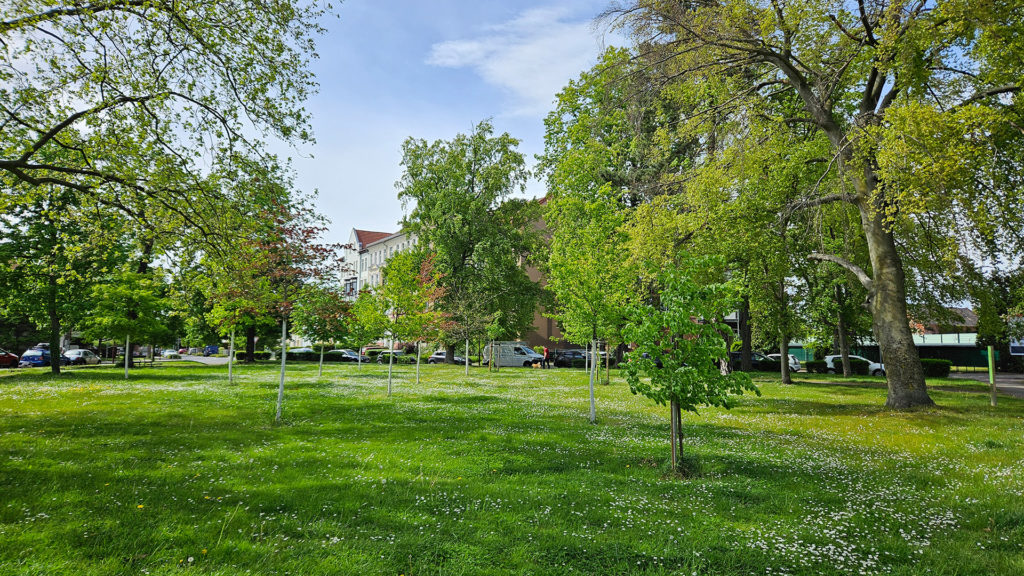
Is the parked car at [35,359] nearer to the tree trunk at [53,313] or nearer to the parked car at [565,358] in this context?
the tree trunk at [53,313]

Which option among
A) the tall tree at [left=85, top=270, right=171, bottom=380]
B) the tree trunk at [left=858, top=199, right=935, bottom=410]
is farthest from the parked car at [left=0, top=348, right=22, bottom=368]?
the tree trunk at [left=858, top=199, right=935, bottom=410]

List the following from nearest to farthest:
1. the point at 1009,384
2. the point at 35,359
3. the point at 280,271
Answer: the point at 280,271 < the point at 1009,384 < the point at 35,359

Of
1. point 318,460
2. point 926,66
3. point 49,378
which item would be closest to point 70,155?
point 318,460

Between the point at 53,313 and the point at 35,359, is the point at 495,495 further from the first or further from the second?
the point at 35,359

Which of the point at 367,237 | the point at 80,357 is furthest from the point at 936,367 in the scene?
the point at 367,237

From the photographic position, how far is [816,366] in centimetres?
3753

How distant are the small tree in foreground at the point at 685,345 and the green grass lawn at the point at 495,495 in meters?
1.22

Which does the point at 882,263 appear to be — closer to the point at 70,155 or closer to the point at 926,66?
the point at 926,66

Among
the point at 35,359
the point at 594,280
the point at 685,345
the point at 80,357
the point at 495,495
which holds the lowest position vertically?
the point at 80,357

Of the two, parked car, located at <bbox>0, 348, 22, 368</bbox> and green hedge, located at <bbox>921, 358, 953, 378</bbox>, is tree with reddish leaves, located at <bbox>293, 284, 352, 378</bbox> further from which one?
green hedge, located at <bbox>921, 358, 953, 378</bbox>

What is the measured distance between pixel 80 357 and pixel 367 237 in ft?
162

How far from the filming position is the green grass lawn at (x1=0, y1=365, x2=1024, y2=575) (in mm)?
4520

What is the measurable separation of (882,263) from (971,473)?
8483mm

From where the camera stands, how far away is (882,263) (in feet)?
47.6
